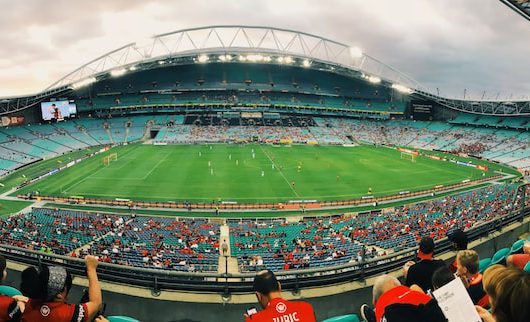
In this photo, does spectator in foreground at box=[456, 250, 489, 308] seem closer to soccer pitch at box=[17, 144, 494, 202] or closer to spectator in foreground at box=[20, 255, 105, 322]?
spectator in foreground at box=[20, 255, 105, 322]

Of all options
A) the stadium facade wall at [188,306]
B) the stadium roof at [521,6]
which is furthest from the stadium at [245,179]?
the stadium roof at [521,6]

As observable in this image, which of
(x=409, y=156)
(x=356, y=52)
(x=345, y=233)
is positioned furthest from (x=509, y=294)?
(x=356, y=52)

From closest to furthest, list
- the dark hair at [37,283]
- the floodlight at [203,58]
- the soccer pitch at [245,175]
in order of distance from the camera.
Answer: the dark hair at [37,283]
the soccer pitch at [245,175]
the floodlight at [203,58]

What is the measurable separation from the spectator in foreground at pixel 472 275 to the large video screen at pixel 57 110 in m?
90.4

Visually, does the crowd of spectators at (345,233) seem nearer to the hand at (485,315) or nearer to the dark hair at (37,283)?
the hand at (485,315)

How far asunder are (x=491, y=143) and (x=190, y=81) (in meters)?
84.1

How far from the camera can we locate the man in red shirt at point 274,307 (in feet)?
12.4

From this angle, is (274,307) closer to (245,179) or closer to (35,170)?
(245,179)

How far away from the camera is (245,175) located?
4681 centimetres

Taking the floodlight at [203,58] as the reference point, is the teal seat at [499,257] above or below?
below

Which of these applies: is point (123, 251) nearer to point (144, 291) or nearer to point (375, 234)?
point (144, 291)

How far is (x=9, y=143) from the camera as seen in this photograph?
61.4m

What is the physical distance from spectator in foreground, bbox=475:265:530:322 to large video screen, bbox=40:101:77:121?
300ft

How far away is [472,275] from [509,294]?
247 cm
